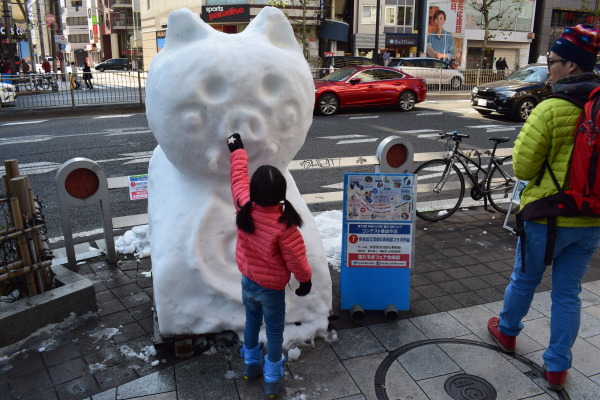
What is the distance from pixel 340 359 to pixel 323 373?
20 centimetres

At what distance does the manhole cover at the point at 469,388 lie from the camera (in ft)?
10.2

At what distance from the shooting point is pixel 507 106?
48.5ft

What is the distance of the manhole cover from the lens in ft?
10.2

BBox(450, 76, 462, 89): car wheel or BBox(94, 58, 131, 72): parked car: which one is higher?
BBox(94, 58, 131, 72): parked car

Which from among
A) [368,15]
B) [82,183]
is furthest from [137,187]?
[368,15]

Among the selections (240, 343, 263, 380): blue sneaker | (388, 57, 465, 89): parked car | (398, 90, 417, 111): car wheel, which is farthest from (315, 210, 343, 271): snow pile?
(388, 57, 465, 89): parked car

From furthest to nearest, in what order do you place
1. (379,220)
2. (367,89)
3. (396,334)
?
(367,89) < (379,220) < (396,334)

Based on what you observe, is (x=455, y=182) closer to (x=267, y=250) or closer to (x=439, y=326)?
(x=439, y=326)

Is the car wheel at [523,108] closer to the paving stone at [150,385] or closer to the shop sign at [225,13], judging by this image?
the paving stone at [150,385]

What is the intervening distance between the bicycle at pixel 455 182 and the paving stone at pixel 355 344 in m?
2.96

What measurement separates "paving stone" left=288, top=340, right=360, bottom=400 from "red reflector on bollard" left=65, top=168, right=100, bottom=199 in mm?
2712

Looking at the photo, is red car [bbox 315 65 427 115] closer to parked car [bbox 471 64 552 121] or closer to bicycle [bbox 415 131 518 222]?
parked car [bbox 471 64 552 121]

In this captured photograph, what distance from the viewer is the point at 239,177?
3057 millimetres

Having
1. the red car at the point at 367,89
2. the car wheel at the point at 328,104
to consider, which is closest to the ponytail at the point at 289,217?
the red car at the point at 367,89
